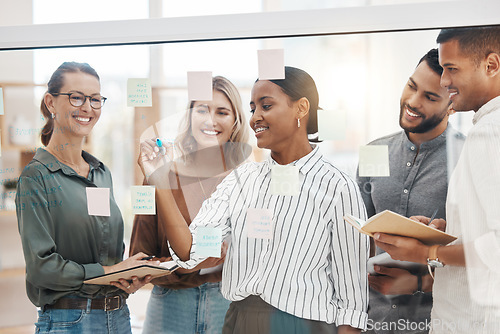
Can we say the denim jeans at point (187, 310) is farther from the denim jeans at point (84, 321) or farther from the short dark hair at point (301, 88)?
the short dark hair at point (301, 88)

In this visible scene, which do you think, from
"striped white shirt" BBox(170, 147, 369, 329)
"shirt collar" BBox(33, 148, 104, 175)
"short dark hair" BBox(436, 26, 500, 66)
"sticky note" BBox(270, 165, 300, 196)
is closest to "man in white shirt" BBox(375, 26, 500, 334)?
"short dark hair" BBox(436, 26, 500, 66)

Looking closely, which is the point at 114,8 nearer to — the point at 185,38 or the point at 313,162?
the point at 185,38

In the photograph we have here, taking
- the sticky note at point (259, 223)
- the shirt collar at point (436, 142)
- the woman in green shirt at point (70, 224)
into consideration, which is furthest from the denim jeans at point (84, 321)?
the shirt collar at point (436, 142)

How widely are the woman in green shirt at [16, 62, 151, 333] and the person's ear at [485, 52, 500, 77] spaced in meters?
1.37

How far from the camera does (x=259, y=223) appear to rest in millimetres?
1566

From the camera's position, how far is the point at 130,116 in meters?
1.70

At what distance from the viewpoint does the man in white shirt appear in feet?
4.54

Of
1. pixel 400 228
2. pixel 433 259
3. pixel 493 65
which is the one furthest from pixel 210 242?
pixel 493 65

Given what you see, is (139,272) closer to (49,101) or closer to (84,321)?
(84,321)

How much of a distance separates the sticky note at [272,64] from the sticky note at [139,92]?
0.44 meters

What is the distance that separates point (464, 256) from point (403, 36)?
754 mm

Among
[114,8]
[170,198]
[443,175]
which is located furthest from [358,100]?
[114,8]

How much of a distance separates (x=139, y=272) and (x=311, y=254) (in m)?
0.63

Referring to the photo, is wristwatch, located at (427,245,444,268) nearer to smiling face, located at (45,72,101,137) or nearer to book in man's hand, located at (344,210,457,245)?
book in man's hand, located at (344,210,457,245)
